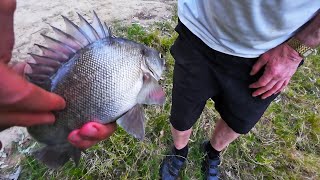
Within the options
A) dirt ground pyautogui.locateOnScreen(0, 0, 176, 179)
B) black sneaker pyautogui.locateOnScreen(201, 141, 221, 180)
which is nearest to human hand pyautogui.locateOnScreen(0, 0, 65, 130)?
black sneaker pyautogui.locateOnScreen(201, 141, 221, 180)

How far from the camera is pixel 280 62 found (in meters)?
1.58

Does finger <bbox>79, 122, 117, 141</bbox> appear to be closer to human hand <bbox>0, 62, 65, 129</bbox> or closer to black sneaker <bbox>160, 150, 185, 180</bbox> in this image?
human hand <bbox>0, 62, 65, 129</bbox>

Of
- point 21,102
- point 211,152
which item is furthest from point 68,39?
point 211,152

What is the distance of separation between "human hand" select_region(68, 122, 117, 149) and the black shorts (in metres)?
0.81

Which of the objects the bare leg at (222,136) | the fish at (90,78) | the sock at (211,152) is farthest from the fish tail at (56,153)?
the sock at (211,152)

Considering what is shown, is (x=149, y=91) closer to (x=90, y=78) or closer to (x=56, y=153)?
(x=90, y=78)

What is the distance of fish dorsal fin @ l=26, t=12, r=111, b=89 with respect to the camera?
1.04 m

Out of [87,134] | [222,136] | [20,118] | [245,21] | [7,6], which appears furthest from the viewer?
[222,136]

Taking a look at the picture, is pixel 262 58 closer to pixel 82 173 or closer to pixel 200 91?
pixel 200 91

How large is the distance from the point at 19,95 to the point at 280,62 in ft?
4.04

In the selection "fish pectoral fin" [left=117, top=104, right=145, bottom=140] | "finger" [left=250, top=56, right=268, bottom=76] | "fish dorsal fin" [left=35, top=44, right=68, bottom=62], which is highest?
"fish dorsal fin" [left=35, top=44, right=68, bottom=62]

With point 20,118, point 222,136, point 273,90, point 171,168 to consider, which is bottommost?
point 171,168

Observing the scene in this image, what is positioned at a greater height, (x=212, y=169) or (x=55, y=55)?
(x=55, y=55)

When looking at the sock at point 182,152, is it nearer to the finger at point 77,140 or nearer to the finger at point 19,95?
the finger at point 77,140
